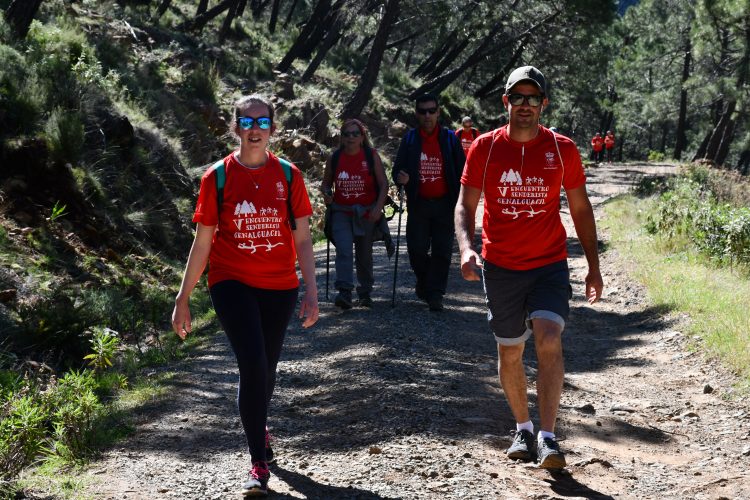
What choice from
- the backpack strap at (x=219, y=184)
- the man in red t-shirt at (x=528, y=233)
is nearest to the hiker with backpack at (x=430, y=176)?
the man in red t-shirt at (x=528, y=233)

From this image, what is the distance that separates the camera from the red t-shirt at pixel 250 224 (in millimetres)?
4594

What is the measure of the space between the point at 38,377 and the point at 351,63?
3122 cm

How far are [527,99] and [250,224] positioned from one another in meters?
1.54

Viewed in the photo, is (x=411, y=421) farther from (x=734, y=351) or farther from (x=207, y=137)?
(x=207, y=137)

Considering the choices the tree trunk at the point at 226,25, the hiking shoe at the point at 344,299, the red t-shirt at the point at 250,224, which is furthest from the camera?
the tree trunk at the point at 226,25

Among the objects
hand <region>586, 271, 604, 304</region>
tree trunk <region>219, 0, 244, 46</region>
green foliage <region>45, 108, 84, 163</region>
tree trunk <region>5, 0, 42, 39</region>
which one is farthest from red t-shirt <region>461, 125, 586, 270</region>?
tree trunk <region>219, 0, 244, 46</region>

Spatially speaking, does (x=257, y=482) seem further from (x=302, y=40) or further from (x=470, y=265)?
(x=302, y=40)

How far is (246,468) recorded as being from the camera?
5113 millimetres

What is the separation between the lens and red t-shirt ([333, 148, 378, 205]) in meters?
9.07

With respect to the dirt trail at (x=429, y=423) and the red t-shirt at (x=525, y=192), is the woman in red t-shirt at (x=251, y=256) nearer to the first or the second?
the dirt trail at (x=429, y=423)

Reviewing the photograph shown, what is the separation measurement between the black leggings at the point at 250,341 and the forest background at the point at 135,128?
1.28 meters

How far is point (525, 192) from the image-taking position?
16.0ft

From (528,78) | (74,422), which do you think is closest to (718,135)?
(528,78)

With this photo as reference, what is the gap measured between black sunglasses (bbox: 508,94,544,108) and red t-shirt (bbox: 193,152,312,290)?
1177mm
